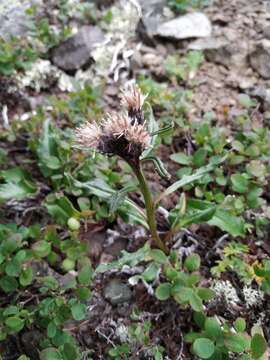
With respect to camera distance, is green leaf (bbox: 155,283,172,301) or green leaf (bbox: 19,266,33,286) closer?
green leaf (bbox: 155,283,172,301)

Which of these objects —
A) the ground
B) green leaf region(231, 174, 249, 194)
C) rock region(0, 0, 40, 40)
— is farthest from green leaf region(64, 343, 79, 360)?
rock region(0, 0, 40, 40)

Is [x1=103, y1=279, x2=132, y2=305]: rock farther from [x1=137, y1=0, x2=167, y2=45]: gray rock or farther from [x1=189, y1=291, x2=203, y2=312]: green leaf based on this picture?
[x1=137, y1=0, x2=167, y2=45]: gray rock

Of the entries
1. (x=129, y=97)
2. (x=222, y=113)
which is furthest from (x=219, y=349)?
(x=222, y=113)

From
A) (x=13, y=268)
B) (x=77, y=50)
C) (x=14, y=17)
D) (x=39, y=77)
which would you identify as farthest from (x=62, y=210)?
(x=14, y=17)

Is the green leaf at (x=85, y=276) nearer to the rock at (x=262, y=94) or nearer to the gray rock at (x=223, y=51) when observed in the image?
the rock at (x=262, y=94)

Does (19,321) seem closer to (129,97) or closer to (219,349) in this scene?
(219,349)

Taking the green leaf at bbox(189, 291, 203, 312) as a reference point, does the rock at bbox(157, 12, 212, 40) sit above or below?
above
